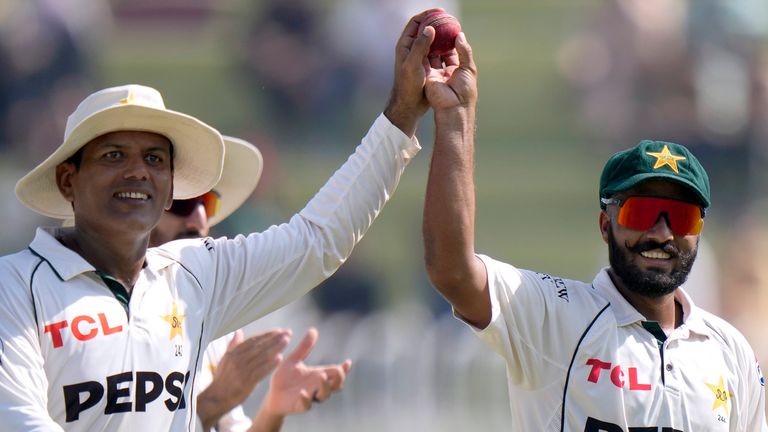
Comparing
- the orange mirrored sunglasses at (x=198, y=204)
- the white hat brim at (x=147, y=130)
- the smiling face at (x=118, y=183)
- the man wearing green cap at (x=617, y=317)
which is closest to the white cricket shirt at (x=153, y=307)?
the smiling face at (x=118, y=183)

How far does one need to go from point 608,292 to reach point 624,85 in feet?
23.6

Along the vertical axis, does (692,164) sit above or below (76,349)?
above

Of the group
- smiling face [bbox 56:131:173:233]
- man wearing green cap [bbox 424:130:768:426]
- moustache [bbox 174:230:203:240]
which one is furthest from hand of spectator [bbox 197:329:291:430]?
man wearing green cap [bbox 424:130:768:426]

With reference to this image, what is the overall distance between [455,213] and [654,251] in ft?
2.50

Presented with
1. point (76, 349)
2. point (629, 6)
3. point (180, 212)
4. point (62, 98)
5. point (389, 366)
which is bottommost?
A: point (389, 366)

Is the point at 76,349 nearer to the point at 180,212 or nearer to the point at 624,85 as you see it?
the point at 180,212

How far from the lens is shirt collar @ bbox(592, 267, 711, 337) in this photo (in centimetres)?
434

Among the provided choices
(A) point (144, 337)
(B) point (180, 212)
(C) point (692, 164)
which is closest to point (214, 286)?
(A) point (144, 337)

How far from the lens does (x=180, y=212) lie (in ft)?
17.9

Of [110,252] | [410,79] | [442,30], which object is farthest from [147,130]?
[442,30]

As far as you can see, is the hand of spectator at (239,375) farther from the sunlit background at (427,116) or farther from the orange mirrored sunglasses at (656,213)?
the sunlit background at (427,116)

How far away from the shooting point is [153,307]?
4.09 metres

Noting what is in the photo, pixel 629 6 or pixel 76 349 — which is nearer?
pixel 76 349

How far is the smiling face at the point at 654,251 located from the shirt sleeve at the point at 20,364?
6.06ft
